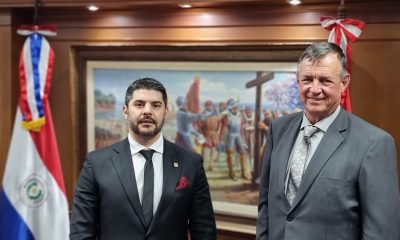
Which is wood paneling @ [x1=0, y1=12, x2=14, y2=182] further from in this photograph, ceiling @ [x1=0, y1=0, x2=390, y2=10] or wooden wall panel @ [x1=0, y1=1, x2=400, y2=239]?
ceiling @ [x1=0, y1=0, x2=390, y2=10]

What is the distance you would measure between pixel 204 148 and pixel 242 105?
0.39 meters

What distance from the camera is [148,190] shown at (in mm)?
2008

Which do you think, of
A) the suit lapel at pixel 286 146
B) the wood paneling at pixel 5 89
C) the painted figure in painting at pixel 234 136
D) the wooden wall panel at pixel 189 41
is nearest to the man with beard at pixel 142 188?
the suit lapel at pixel 286 146

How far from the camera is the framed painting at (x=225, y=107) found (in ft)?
9.20

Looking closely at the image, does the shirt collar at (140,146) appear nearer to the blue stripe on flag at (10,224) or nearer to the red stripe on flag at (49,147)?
the red stripe on flag at (49,147)

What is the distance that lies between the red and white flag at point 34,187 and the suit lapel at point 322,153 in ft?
6.51

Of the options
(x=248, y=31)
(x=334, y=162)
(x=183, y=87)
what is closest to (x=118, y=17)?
(x=183, y=87)

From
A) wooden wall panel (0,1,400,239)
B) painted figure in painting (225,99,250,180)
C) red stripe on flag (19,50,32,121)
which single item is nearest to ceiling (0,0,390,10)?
wooden wall panel (0,1,400,239)

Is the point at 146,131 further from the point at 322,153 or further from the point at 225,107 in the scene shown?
the point at 225,107

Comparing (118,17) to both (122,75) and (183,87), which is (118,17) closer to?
(122,75)

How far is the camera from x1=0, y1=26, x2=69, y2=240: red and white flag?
3.10m

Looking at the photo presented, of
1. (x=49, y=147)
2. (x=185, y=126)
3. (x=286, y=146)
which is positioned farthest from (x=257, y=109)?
(x=49, y=147)

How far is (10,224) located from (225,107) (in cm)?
170

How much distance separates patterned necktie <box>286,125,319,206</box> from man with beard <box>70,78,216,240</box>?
1.75ft
